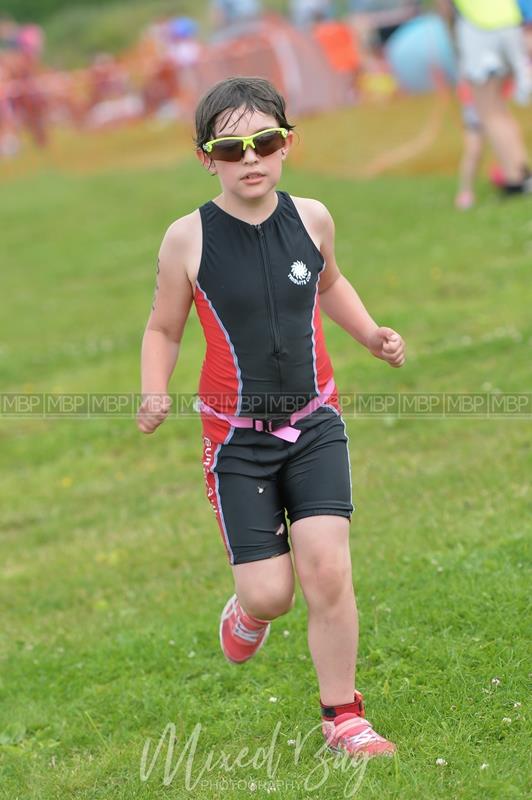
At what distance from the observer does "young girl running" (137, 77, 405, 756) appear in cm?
390

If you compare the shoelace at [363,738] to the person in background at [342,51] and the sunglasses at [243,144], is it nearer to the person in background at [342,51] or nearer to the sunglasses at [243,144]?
the sunglasses at [243,144]

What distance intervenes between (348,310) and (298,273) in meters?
0.39

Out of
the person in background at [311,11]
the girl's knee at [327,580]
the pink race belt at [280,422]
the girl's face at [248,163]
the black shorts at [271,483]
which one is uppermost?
the person in background at [311,11]

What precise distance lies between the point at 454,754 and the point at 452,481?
2.60 meters

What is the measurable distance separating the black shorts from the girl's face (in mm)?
813

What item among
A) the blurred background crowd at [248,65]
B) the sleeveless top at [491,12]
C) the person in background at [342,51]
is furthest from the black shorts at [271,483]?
the person in background at [342,51]

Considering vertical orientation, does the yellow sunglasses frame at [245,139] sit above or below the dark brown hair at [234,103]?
below

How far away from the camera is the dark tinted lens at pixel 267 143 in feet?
12.7

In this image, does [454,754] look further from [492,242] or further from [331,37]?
[331,37]

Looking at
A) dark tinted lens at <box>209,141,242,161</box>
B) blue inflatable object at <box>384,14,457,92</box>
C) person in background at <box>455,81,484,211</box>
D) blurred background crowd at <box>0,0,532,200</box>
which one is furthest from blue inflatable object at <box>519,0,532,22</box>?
blue inflatable object at <box>384,14,457,92</box>

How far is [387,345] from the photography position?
164 inches

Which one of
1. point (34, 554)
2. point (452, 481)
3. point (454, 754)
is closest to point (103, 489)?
point (34, 554)

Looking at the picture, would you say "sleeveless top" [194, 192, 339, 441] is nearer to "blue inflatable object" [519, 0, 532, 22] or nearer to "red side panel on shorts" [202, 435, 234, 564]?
"red side panel on shorts" [202, 435, 234, 564]

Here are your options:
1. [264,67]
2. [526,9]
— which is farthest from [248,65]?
[526,9]
